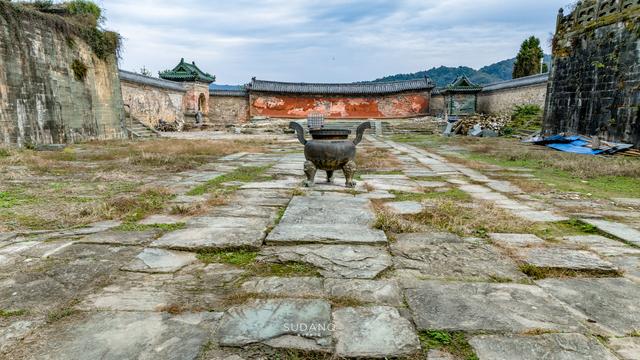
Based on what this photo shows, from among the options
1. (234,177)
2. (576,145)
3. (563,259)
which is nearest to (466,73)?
(576,145)

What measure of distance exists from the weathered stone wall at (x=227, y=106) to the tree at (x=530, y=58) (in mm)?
22119

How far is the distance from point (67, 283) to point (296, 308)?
4.82 ft

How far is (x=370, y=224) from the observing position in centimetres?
374

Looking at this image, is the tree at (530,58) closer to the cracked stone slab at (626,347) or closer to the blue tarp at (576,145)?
the blue tarp at (576,145)

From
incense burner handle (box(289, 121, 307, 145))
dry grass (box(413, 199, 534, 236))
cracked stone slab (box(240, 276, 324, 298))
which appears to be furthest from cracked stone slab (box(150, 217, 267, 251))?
incense burner handle (box(289, 121, 307, 145))

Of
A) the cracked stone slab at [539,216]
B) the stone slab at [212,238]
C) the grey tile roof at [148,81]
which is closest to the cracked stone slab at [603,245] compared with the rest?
the cracked stone slab at [539,216]

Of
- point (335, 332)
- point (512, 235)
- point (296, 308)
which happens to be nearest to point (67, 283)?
point (296, 308)

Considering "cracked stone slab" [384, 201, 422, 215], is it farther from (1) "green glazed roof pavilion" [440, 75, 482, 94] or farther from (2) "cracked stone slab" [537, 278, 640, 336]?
(1) "green glazed roof pavilion" [440, 75, 482, 94]

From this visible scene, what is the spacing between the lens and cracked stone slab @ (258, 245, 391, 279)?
2.61 metres

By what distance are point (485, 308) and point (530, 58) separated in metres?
33.6

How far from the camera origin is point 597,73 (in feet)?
41.0

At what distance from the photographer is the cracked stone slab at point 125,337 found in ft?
5.48

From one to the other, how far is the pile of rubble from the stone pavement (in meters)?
17.2

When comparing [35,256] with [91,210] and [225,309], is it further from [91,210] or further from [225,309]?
[225,309]
